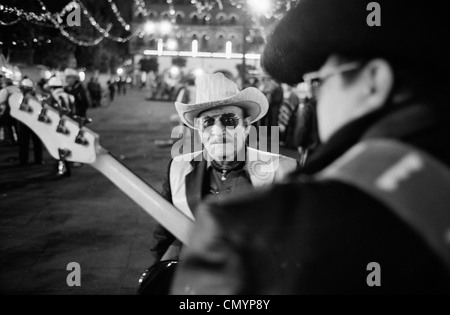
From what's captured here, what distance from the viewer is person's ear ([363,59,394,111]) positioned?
92 centimetres

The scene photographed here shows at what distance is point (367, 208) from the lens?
0.83 metres

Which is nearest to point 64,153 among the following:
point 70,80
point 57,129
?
point 57,129

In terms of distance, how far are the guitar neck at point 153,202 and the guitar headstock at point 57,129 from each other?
0.17m

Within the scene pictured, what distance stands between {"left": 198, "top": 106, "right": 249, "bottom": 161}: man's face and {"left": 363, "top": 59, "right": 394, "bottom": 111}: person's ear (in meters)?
1.99

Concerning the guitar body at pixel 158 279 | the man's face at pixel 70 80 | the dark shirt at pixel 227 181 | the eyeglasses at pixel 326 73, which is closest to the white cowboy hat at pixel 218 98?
the dark shirt at pixel 227 181

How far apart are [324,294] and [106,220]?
6038 millimetres

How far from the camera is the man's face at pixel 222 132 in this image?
9.65 feet

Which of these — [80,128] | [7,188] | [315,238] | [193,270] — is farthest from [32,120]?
[7,188]

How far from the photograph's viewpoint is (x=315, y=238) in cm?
83

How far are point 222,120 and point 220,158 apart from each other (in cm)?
25

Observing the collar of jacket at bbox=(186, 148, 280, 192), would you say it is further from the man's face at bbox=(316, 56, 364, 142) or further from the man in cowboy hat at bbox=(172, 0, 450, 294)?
the man in cowboy hat at bbox=(172, 0, 450, 294)

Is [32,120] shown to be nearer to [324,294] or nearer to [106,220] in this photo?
[324,294]

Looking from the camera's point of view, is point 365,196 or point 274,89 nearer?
point 365,196

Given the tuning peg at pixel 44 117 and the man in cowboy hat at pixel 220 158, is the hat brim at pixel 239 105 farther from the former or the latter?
the tuning peg at pixel 44 117
